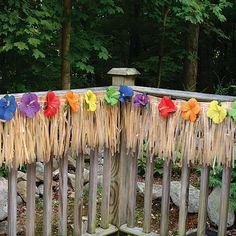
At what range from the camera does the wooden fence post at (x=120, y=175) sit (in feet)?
11.4

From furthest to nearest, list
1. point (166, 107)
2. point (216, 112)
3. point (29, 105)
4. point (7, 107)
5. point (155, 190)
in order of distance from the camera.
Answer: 1. point (155, 190)
2. point (166, 107)
3. point (216, 112)
4. point (29, 105)
5. point (7, 107)

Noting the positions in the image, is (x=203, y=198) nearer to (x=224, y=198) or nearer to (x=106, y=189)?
(x=224, y=198)

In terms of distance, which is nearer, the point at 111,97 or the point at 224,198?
the point at 224,198

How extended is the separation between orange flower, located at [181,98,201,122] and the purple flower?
0.94m

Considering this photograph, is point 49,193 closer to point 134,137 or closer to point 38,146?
point 38,146

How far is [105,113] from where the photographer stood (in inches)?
129

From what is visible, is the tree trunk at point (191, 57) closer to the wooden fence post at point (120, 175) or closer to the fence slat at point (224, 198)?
the wooden fence post at point (120, 175)

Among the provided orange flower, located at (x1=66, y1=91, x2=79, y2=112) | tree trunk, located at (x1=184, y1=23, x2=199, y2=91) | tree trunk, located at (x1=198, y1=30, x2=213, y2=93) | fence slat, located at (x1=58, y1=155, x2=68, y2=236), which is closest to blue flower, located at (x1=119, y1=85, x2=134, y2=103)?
orange flower, located at (x1=66, y1=91, x2=79, y2=112)

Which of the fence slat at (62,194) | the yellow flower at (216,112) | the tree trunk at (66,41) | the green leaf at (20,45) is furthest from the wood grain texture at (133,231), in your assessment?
the tree trunk at (66,41)

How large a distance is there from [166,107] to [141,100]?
9.4 inches

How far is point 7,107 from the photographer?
257 cm

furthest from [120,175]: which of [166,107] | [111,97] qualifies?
[166,107]

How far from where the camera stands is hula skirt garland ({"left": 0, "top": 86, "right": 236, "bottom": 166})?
2.71m

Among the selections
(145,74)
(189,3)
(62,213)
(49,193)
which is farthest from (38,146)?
(145,74)
